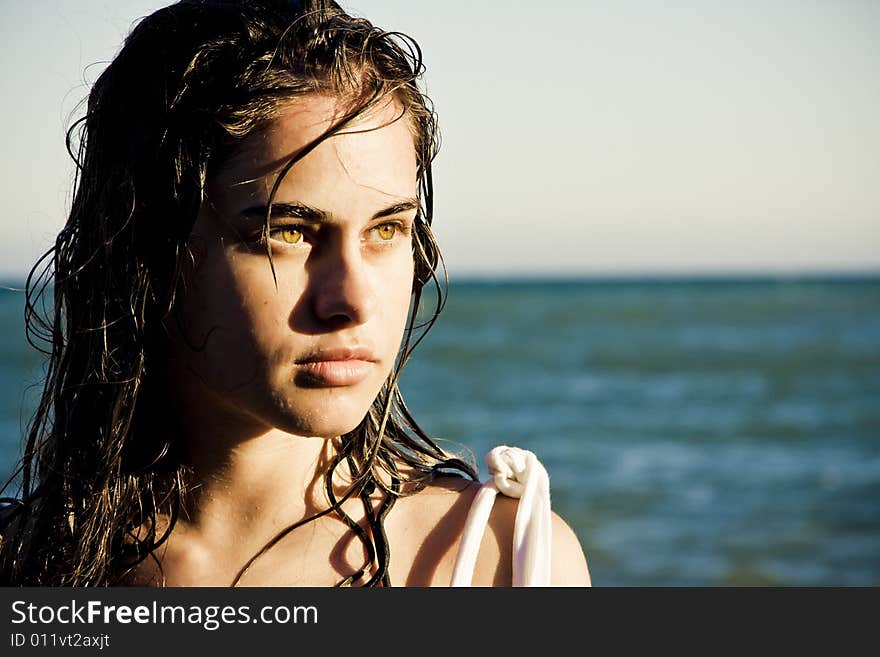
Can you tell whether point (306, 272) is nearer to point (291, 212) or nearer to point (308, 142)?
point (291, 212)

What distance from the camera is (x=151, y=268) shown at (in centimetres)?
215

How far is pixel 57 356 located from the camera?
241 cm

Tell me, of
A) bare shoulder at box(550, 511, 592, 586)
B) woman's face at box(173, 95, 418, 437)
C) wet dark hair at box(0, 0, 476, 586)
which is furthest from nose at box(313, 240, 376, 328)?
bare shoulder at box(550, 511, 592, 586)

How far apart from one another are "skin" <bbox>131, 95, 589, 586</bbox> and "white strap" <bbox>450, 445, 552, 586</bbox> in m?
0.04

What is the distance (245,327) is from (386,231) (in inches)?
12.3

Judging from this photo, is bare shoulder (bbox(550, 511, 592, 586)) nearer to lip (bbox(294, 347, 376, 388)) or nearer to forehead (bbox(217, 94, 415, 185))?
lip (bbox(294, 347, 376, 388))

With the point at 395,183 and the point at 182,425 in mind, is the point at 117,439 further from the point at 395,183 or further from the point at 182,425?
the point at 395,183

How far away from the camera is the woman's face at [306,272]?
75.7 inches

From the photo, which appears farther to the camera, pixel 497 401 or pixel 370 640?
pixel 497 401

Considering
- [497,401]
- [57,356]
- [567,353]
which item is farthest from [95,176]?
[567,353]

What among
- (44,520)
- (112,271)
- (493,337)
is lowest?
(493,337)

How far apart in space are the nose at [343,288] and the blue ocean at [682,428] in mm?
491

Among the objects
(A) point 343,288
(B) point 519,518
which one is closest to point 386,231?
(A) point 343,288

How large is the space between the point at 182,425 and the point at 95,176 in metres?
0.55
